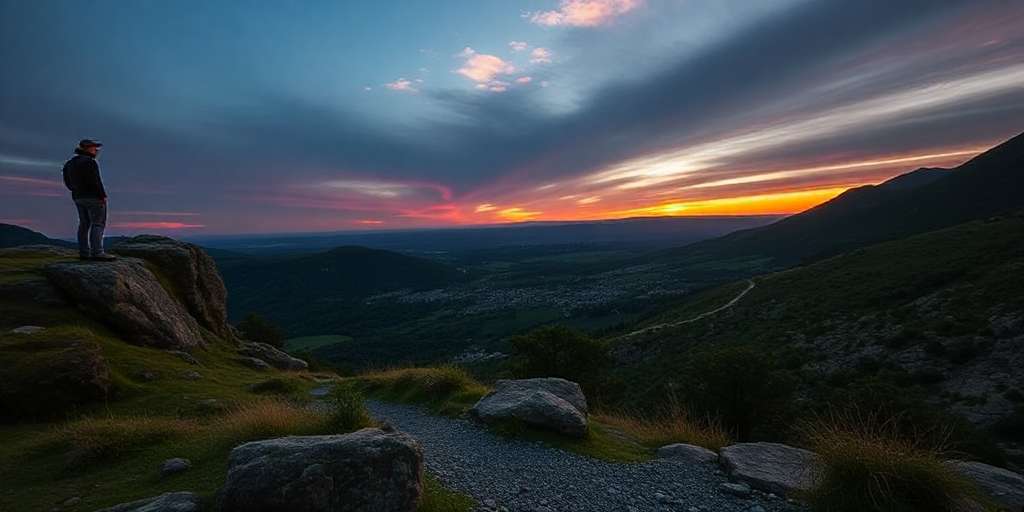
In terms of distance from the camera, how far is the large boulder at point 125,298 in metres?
15.5

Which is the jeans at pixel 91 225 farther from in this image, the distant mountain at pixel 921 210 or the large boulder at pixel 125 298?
the distant mountain at pixel 921 210

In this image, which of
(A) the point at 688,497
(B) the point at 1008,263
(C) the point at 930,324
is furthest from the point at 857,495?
(B) the point at 1008,263

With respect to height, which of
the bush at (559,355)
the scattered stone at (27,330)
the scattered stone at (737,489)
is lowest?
the bush at (559,355)

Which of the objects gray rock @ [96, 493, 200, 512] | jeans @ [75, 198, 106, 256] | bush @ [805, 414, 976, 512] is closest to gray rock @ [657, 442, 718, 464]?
bush @ [805, 414, 976, 512]

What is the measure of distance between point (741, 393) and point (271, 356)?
2400 centimetres

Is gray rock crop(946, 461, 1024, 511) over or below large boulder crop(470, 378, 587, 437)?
below

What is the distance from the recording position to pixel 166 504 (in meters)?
5.44

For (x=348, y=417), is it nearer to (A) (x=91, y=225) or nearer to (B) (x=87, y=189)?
(B) (x=87, y=189)

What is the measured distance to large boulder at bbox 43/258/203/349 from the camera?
51.0 ft

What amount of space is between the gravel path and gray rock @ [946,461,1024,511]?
11.0ft

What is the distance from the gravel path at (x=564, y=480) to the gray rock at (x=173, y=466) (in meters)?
3.86

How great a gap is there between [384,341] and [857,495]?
128065mm

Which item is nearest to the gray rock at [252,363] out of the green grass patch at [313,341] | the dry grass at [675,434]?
the dry grass at [675,434]

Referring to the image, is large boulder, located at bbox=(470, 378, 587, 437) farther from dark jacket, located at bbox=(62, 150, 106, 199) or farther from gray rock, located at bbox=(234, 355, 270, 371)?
dark jacket, located at bbox=(62, 150, 106, 199)
